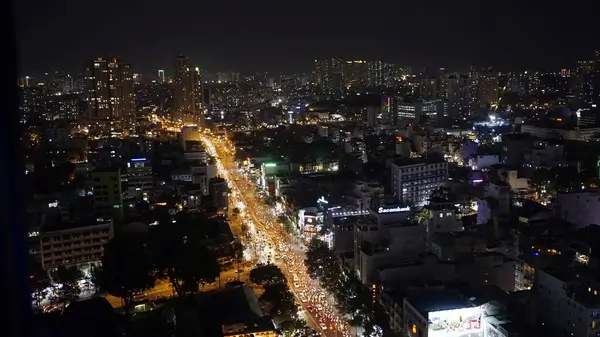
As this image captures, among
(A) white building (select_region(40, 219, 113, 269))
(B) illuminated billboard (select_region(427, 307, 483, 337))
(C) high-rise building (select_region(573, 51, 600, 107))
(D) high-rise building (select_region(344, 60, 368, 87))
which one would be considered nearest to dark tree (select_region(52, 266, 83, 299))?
(A) white building (select_region(40, 219, 113, 269))

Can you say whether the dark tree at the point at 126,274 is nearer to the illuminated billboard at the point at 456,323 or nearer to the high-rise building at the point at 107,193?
the illuminated billboard at the point at 456,323

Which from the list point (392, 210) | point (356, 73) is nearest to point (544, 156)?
point (392, 210)

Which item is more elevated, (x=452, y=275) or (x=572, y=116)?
(x=572, y=116)

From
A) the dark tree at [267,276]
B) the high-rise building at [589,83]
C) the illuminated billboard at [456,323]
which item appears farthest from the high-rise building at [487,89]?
the illuminated billboard at [456,323]

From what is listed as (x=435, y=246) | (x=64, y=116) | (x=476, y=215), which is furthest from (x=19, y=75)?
(x=64, y=116)

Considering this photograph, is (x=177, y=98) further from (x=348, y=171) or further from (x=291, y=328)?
(x=291, y=328)

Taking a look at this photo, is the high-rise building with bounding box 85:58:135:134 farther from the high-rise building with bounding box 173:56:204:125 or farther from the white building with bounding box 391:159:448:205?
the white building with bounding box 391:159:448:205

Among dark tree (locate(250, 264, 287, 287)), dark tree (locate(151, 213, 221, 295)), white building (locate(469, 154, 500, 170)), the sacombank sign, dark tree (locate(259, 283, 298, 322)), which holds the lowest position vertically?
dark tree (locate(259, 283, 298, 322))
